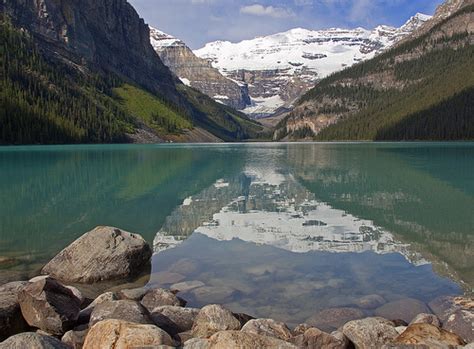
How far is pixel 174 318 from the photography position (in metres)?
12.8

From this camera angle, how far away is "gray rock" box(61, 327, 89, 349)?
10.7m

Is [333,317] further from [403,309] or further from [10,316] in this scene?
Result: [10,316]

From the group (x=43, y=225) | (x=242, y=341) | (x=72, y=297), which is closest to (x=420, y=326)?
(x=242, y=341)

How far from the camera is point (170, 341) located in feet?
32.4

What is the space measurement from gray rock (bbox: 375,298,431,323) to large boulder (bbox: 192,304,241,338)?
4867mm

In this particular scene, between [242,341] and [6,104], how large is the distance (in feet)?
580

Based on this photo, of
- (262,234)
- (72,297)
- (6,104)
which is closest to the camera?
(72,297)

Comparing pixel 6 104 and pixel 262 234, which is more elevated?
pixel 6 104

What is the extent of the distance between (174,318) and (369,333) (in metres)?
5.08

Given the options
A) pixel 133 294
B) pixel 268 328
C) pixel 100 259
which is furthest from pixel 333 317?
pixel 100 259

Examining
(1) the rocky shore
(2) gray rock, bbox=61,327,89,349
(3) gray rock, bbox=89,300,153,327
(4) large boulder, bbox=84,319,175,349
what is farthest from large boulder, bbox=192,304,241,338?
(2) gray rock, bbox=61,327,89,349

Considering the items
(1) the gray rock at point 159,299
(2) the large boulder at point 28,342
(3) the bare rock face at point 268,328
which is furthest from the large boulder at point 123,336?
(1) the gray rock at point 159,299

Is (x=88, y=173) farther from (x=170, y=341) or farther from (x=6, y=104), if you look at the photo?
(x=6, y=104)

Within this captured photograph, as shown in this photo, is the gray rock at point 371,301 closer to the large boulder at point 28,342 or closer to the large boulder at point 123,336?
the large boulder at point 123,336
